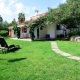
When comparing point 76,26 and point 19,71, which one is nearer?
point 19,71

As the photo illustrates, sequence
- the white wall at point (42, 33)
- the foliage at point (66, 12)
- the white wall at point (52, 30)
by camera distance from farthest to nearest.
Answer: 1. the white wall at point (42, 33)
2. the white wall at point (52, 30)
3. the foliage at point (66, 12)

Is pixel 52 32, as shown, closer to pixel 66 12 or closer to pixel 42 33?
pixel 42 33

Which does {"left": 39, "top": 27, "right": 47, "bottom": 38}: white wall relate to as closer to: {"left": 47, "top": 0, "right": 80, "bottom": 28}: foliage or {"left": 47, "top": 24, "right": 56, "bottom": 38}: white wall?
{"left": 47, "top": 24, "right": 56, "bottom": 38}: white wall

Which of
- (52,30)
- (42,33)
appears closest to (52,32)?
(52,30)

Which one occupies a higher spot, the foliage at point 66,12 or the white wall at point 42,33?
the foliage at point 66,12

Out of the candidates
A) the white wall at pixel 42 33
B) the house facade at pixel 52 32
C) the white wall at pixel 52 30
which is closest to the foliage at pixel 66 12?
the white wall at pixel 52 30

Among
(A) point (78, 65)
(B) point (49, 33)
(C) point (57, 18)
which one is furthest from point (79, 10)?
(A) point (78, 65)

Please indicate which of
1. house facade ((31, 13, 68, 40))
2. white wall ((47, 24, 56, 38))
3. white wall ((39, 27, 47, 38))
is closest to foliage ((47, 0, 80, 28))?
white wall ((47, 24, 56, 38))

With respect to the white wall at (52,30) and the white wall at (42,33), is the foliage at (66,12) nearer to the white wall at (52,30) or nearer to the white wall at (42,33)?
the white wall at (52,30)

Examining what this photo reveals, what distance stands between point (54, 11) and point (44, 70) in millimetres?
18221

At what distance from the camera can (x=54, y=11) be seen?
24.8 meters

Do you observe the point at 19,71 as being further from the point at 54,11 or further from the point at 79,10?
the point at 54,11

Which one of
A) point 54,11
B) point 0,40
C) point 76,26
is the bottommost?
point 0,40

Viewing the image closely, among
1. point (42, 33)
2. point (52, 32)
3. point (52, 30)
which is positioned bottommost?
point (42, 33)
